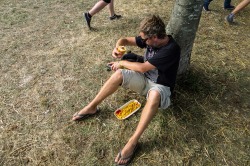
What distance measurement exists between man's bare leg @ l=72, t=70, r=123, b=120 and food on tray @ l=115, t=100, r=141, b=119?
0.32 meters

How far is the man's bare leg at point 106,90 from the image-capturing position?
316 cm

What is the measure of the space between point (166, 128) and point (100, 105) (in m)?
0.93

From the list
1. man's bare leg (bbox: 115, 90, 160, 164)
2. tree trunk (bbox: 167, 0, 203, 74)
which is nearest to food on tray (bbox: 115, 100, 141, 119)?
man's bare leg (bbox: 115, 90, 160, 164)

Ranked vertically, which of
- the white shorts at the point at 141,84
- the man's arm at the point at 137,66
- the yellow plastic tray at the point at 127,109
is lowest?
the yellow plastic tray at the point at 127,109

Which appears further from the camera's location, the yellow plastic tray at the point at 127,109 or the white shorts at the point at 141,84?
the yellow plastic tray at the point at 127,109

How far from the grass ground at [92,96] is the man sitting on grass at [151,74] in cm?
24

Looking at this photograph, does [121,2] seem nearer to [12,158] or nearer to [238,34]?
[238,34]

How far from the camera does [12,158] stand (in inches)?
118

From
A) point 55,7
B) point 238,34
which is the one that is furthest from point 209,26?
point 55,7

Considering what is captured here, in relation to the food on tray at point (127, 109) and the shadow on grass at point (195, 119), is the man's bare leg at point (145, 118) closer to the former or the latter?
the shadow on grass at point (195, 119)

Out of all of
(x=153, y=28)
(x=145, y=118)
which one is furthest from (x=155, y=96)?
(x=153, y=28)

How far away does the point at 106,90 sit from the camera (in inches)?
127

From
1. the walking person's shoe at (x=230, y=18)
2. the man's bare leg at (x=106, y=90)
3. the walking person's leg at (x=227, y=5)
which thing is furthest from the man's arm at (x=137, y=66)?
the walking person's leg at (x=227, y=5)

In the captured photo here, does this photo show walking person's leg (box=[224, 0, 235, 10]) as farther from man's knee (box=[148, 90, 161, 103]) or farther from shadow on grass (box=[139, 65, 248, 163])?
man's knee (box=[148, 90, 161, 103])
